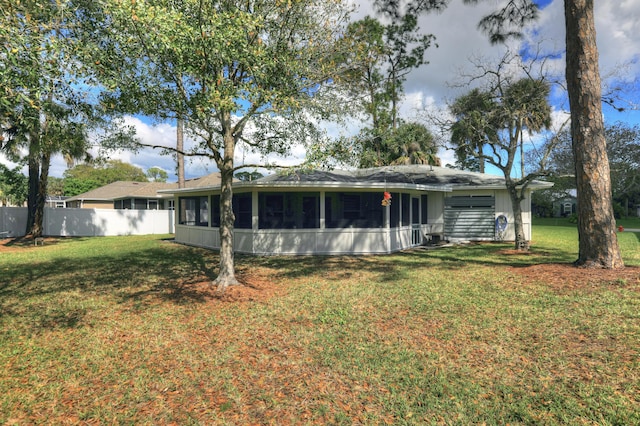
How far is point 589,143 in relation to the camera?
7656 millimetres

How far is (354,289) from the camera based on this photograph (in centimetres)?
753

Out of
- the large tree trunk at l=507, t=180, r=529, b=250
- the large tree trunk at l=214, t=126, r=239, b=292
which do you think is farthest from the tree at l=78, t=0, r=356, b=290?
the large tree trunk at l=507, t=180, r=529, b=250

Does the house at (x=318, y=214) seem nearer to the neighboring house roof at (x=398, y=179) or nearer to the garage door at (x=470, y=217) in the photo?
the neighboring house roof at (x=398, y=179)

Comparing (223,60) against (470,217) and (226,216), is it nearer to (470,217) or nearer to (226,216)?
(226,216)

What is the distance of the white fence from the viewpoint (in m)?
20.1

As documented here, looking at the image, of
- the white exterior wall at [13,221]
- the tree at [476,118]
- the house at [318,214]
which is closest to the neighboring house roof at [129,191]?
the white exterior wall at [13,221]

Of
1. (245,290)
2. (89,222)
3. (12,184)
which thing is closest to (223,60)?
(245,290)

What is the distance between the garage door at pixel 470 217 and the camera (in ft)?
54.1

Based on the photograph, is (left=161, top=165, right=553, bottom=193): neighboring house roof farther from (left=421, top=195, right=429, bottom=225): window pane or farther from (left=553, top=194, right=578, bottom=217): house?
(left=553, top=194, right=578, bottom=217): house

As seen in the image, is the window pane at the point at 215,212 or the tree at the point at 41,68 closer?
the tree at the point at 41,68

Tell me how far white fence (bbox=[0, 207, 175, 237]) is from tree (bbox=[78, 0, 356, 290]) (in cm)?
1841

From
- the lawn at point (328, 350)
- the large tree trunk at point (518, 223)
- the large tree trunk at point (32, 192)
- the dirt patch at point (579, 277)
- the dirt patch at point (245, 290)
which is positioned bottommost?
the lawn at point (328, 350)

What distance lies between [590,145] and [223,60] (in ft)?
27.3

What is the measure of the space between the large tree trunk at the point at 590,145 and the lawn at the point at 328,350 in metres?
0.71
